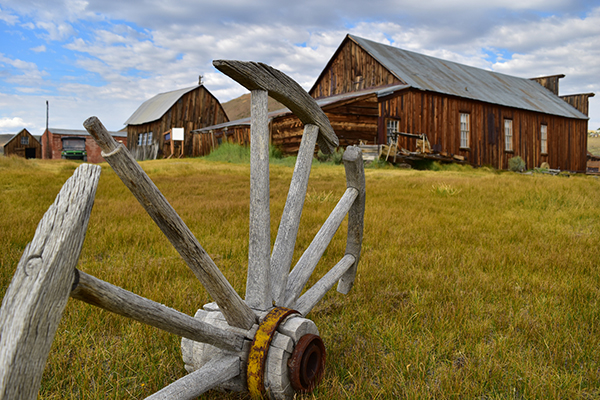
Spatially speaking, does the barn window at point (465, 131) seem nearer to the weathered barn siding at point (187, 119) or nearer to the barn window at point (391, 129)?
the barn window at point (391, 129)

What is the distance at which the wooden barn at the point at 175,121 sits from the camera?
25.2 meters

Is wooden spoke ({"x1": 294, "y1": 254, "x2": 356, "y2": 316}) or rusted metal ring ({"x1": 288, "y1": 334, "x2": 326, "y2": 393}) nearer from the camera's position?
rusted metal ring ({"x1": 288, "y1": 334, "x2": 326, "y2": 393})

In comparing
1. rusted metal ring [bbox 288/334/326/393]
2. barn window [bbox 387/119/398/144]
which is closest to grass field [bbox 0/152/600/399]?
rusted metal ring [bbox 288/334/326/393]

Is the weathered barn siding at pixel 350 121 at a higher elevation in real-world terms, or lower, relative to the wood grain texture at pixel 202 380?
higher

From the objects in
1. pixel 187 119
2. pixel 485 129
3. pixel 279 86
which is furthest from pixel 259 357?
pixel 187 119

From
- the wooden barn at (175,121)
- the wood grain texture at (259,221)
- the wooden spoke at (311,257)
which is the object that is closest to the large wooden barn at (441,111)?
the wooden barn at (175,121)

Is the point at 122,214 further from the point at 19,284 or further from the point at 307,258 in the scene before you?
the point at 19,284

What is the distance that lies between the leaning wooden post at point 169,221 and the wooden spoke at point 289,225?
0.27 metres

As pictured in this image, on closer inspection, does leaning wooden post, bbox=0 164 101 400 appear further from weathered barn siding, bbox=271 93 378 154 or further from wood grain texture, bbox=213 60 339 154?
weathered barn siding, bbox=271 93 378 154

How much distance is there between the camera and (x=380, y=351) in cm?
195

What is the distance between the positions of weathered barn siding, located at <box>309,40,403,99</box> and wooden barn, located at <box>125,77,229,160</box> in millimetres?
8352

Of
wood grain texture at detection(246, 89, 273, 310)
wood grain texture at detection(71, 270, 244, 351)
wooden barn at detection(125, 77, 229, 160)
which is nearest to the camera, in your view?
wood grain texture at detection(71, 270, 244, 351)

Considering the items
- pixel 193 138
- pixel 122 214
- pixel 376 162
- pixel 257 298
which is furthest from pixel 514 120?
pixel 257 298

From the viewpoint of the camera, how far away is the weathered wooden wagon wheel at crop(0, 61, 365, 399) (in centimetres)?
A: 81
